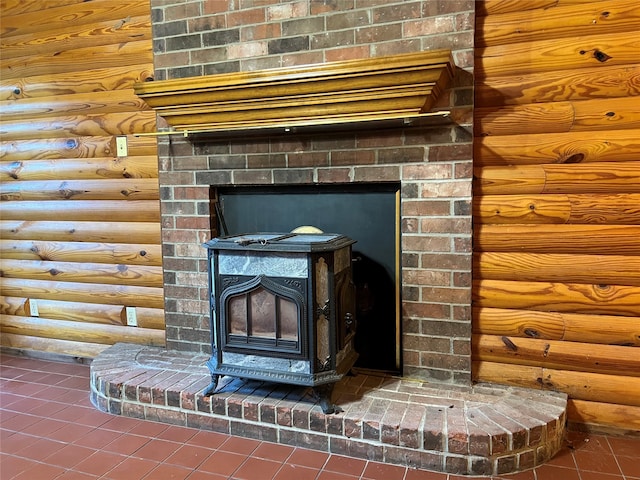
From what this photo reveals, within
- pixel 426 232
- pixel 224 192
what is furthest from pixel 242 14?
pixel 426 232

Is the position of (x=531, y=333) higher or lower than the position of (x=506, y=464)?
higher

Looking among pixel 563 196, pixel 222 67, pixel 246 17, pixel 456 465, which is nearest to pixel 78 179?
pixel 222 67

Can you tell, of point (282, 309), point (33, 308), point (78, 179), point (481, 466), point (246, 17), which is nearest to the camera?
point (481, 466)

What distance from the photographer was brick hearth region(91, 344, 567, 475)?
188 cm

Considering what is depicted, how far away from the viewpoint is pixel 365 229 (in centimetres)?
247

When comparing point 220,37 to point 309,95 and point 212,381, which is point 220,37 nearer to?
point 309,95

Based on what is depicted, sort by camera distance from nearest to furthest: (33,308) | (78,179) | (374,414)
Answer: (374,414)
(78,179)
(33,308)

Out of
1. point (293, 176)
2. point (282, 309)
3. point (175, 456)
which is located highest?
point (293, 176)

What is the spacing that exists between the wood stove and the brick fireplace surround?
0.17 meters

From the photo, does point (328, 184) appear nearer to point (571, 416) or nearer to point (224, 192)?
point (224, 192)

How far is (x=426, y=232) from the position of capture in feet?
7.52

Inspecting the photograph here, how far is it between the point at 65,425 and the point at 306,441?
1.27 meters

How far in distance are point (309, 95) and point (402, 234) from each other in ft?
2.73

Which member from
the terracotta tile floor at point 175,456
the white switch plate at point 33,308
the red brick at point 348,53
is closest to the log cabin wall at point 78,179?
the white switch plate at point 33,308
